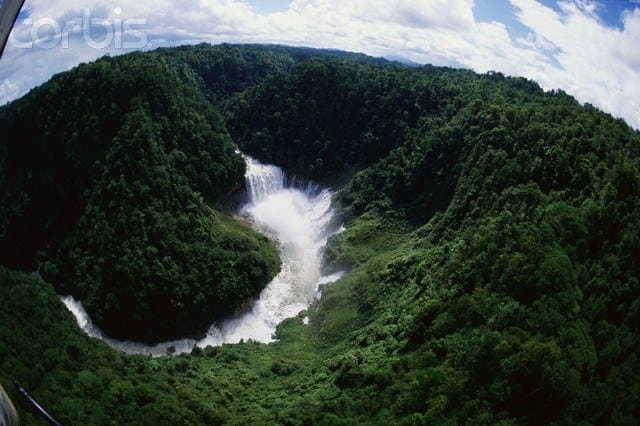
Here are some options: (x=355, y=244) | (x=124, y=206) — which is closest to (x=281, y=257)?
(x=355, y=244)

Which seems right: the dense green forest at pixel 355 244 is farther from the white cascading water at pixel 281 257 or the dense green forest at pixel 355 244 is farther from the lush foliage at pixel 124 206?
the white cascading water at pixel 281 257

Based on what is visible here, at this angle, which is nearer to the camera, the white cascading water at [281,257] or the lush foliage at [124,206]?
the lush foliage at [124,206]

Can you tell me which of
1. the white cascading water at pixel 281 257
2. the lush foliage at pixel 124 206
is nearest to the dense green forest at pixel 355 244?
the lush foliage at pixel 124 206

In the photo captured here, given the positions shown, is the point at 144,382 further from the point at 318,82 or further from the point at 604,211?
the point at 318,82

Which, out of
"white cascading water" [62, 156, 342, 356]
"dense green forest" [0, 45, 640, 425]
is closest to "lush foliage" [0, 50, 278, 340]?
"dense green forest" [0, 45, 640, 425]

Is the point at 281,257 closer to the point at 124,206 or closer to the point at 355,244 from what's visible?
the point at 355,244

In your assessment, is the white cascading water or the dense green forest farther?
the white cascading water

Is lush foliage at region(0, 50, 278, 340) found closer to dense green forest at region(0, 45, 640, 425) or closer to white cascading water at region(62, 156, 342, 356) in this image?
dense green forest at region(0, 45, 640, 425)
